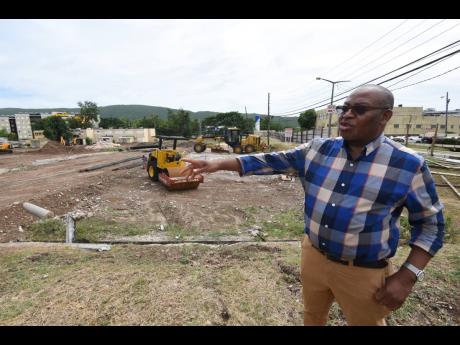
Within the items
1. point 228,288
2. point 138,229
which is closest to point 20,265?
point 138,229

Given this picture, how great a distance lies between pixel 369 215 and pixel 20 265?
4.55m

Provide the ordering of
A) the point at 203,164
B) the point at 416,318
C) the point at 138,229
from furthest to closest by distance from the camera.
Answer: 1. the point at 138,229
2. the point at 416,318
3. the point at 203,164

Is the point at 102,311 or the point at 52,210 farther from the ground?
the point at 102,311

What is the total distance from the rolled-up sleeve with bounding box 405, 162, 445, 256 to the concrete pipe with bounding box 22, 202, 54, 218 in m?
7.74

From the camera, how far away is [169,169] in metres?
9.84

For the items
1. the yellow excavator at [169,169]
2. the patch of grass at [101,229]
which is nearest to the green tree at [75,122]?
the yellow excavator at [169,169]

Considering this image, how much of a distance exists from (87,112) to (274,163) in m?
70.6

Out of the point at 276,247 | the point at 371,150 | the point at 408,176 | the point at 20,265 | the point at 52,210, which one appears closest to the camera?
the point at 408,176

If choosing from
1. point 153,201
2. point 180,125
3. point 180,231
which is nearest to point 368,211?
point 180,231

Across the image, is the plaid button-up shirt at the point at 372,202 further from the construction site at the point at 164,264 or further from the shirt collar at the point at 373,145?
the construction site at the point at 164,264

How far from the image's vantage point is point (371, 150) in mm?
1452

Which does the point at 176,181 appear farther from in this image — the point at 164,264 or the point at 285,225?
the point at 164,264

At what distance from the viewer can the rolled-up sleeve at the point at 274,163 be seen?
182cm
